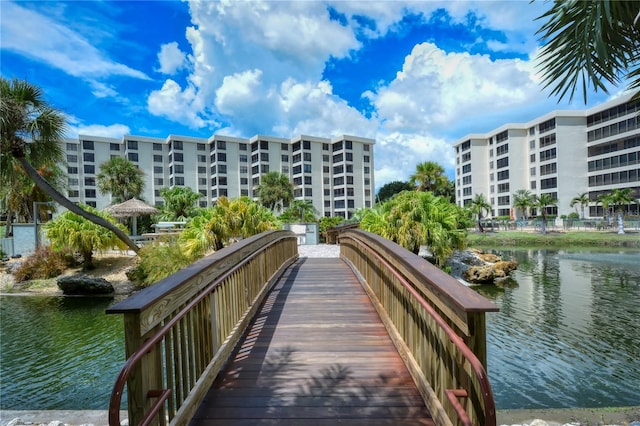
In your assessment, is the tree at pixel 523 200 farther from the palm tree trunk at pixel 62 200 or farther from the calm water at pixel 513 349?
→ the palm tree trunk at pixel 62 200

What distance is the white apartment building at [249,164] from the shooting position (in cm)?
6134

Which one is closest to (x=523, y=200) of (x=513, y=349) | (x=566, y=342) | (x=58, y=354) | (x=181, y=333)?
(x=566, y=342)

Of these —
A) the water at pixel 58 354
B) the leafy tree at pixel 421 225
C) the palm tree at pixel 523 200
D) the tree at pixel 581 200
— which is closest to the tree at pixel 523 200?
the palm tree at pixel 523 200

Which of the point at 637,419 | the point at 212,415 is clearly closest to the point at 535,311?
the point at 637,419

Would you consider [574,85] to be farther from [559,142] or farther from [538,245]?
Result: [559,142]

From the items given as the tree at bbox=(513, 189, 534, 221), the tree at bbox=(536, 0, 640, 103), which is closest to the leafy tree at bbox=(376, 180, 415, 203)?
the tree at bbox=(513, 189, 534, 221)

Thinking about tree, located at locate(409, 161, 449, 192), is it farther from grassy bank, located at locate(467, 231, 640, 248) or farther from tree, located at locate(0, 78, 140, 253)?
tree, located at locate(0, 78, 140, 253)

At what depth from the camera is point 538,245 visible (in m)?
33.6

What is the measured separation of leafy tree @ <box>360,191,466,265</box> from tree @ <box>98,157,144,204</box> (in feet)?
102

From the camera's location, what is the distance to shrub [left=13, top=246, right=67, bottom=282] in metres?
15.7

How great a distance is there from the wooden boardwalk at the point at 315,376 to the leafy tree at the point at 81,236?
14.6m

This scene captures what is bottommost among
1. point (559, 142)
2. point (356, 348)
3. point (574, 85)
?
point (356, 348)

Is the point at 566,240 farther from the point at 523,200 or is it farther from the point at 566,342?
the point at 566,342

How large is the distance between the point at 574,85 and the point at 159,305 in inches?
265
